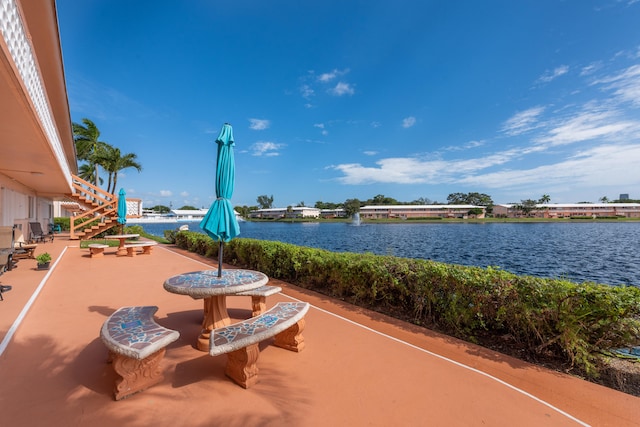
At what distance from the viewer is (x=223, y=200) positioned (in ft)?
13.0

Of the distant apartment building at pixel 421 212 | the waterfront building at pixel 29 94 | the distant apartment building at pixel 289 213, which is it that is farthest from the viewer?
the distant apartment building at pixel 289 213

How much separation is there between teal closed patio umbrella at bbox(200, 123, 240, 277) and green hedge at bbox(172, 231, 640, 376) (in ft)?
9.93

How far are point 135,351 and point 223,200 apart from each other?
2.04 meters

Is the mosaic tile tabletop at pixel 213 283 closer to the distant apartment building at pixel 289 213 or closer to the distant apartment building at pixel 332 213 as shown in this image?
the distant apartment building at pixel 289 213

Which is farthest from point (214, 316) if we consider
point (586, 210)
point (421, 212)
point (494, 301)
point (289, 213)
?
point (586, 210)

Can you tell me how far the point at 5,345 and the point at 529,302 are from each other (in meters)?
7.08

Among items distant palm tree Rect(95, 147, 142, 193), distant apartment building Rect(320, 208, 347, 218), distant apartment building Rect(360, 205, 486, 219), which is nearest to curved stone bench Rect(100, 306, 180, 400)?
distant palm tree Rect(95, 147, 142, 193)

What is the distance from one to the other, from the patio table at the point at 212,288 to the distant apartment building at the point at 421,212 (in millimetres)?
89350

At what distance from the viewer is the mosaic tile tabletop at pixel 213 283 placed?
133 inches

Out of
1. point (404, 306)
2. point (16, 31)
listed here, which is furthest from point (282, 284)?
point (16, 31)

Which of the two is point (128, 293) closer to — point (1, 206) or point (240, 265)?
point (240, 265)

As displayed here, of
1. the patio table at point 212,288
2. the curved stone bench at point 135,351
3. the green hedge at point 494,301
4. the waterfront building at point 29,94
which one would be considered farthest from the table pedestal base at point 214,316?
the waterfront building at point 29,94

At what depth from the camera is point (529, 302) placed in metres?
3.89

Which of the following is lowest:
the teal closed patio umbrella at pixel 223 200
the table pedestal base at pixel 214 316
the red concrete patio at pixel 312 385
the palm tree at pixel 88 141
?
the red concrete patio at pixel 312 385
